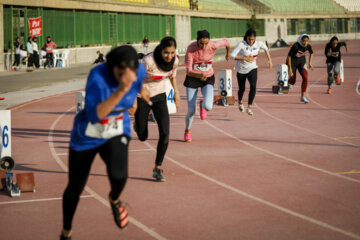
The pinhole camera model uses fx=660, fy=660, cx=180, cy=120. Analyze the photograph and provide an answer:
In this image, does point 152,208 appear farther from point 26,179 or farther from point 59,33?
point 59,33

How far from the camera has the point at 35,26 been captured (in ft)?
122

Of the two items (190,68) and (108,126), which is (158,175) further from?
(108,126)

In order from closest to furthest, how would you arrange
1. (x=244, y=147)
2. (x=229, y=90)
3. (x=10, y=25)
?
(x=244, y=147) → (x=229, y=90) → (x=10, y=25)

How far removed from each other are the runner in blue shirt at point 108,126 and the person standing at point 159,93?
335 centimetres

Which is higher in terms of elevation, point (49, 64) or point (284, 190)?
point (49, 64)

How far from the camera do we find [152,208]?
7.76m

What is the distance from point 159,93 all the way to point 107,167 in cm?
391

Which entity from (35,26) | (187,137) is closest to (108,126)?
(187,137)

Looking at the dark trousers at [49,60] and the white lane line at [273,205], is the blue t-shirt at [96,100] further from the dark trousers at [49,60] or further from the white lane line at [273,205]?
the dark trousers at [49,60]

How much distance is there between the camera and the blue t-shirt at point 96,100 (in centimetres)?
518

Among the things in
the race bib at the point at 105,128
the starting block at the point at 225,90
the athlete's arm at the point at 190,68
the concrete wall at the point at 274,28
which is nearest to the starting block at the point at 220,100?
the starting block at the point at 225,90

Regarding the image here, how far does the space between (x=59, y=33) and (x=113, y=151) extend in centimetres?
3791

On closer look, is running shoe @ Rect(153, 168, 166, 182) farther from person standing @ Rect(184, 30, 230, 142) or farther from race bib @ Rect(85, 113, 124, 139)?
race bib @ Rect(85, 113, 124, 139)

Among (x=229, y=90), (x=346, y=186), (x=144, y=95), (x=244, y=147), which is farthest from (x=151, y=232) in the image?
(x=229, y=90)
